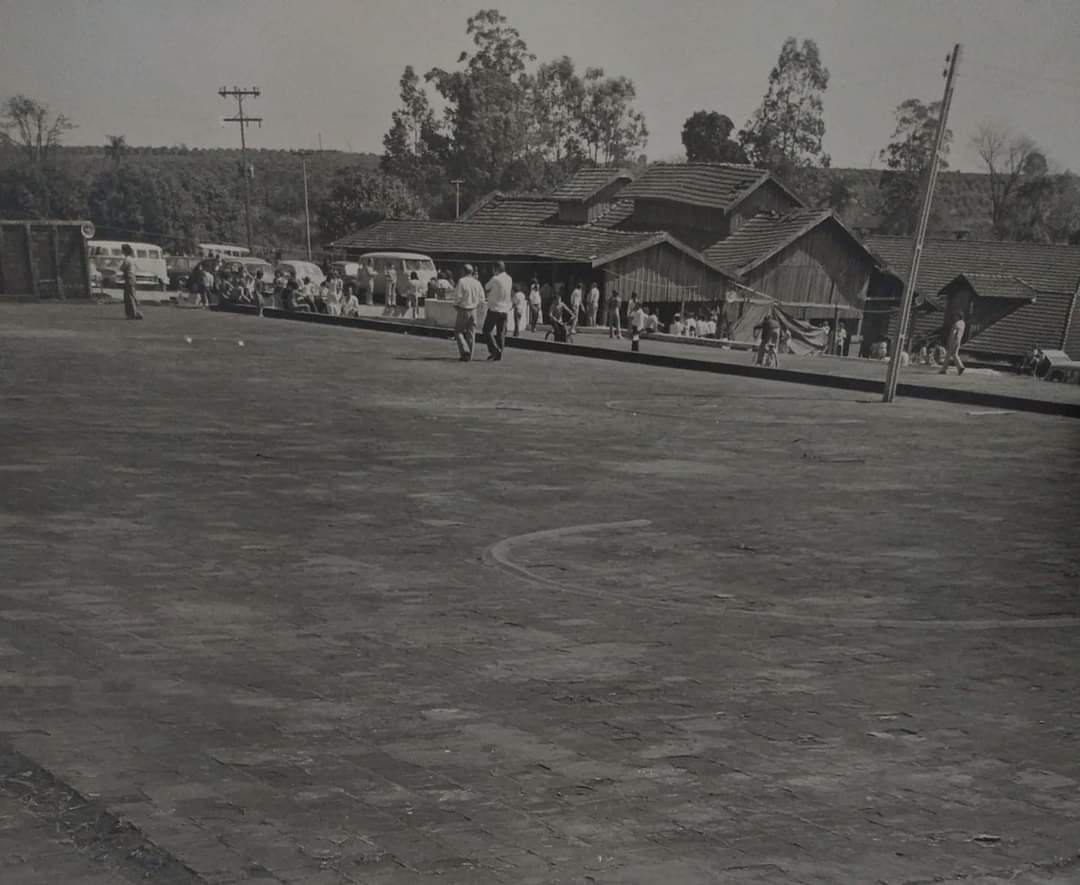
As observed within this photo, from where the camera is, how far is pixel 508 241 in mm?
38156

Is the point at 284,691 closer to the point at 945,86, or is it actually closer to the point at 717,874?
the point at 717,874

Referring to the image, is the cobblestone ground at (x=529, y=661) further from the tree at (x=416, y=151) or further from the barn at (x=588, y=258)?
the tree at (x=416, y=151)

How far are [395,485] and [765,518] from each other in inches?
112

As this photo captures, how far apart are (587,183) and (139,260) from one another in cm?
1915

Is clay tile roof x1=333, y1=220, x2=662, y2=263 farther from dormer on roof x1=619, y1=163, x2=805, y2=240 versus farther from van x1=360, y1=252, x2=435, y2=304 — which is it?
dormer on roof x1=619, y1=163, x2=805, y2=240

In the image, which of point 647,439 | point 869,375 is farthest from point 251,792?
point 869,375

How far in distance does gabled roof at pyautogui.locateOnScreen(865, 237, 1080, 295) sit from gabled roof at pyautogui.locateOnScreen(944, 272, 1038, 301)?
1239 mm

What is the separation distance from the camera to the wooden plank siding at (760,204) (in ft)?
132

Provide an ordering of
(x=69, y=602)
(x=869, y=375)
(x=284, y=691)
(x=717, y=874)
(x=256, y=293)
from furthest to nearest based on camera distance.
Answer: (x=256, y=293), (x=869, y=375), (x=69, y=602), (x=284, y=691), (x=717, y=874)

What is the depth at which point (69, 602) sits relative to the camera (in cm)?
523

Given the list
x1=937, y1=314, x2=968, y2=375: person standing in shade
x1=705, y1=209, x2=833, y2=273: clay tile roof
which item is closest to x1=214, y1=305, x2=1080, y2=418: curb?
x1=937, y1=314, x2=968, y2=375: person standing in shade

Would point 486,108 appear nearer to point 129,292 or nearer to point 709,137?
point 709,137

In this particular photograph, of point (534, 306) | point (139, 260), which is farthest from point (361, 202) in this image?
point (534, 306)

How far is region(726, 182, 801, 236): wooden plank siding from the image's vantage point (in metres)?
40.3
